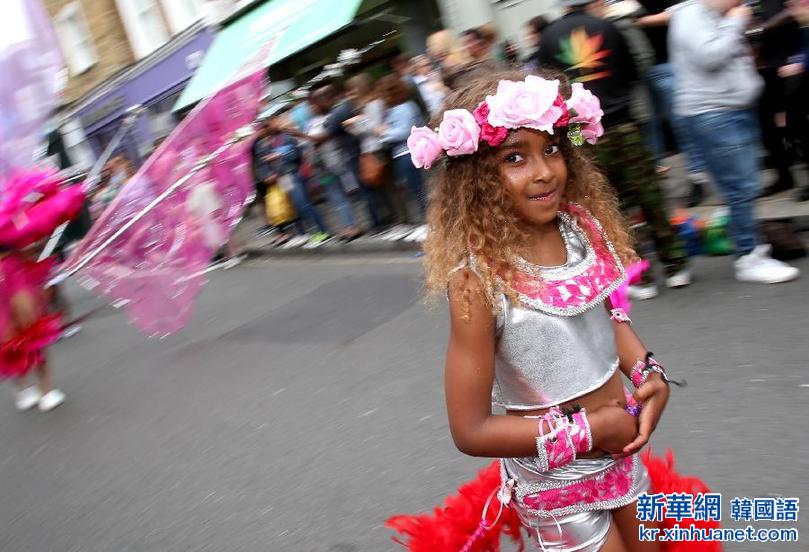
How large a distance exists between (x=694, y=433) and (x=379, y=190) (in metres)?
6.87

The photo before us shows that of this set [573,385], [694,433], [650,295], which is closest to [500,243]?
[573,385]

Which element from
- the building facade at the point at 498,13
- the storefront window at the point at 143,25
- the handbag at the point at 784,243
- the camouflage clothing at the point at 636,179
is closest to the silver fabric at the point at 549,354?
the camouflage clothing at the point at 636,179

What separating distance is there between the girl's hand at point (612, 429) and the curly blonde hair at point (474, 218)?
0.30 m

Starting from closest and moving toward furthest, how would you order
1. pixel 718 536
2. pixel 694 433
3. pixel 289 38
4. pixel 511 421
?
pixel 511 421 → pixel 718 536 → pixel 694 433 → pixel 289 38

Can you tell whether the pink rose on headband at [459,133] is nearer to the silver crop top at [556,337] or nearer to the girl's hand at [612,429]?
the silver crop top at [556,337]

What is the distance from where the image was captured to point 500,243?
178cm

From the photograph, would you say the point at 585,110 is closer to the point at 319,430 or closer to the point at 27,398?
the point at 319,430

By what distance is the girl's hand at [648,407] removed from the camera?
5.58 feet

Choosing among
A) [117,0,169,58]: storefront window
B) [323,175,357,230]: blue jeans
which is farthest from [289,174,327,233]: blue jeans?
[117,0,169,58]: storefront window

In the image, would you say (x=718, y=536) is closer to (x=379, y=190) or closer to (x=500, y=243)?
(x=500, y=243)

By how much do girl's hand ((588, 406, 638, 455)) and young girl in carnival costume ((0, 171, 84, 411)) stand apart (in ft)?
14.8

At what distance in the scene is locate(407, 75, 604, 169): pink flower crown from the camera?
1.69 meters

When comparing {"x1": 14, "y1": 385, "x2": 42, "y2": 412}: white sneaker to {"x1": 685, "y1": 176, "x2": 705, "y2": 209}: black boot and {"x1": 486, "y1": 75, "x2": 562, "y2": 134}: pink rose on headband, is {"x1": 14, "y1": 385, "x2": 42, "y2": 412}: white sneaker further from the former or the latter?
{"x1": 486, "y1": 75, "x2": 562, "y2": 134}: pink rose on headband

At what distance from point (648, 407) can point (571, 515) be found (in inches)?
12.1
